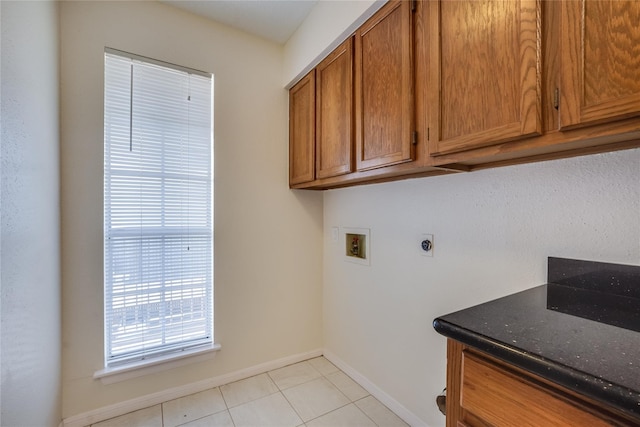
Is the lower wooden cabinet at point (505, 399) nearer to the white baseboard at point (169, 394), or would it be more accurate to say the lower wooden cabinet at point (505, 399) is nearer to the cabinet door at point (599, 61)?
the cabinet door at point (599, 61)

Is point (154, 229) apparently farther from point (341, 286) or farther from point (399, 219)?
point (399, 219)

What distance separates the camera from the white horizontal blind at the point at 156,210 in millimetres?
1649

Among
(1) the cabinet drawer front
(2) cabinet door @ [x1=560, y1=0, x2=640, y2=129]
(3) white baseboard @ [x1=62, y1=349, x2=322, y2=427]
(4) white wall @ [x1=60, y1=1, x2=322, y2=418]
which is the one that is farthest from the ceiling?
(3) white baseboard @ [x1=62, y1=349, x2=322, y2=427]

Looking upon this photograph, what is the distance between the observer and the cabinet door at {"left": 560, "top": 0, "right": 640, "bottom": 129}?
0.65m

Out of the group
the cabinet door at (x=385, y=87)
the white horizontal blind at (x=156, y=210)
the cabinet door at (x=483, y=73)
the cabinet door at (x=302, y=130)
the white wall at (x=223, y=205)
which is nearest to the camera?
the cabinet door at (x=483, y=73)

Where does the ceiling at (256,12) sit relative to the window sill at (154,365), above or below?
above

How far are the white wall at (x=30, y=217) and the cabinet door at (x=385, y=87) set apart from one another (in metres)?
1.39

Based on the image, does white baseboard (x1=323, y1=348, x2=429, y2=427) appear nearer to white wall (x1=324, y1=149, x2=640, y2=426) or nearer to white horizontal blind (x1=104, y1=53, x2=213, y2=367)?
white wall (x1=324, y1=149, x2=640, y2=426)

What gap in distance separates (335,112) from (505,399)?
150 centimetres

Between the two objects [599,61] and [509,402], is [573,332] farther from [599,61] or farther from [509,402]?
[599,61]

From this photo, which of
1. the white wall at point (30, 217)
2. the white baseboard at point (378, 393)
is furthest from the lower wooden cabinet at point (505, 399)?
the white wall at point (30, 217)

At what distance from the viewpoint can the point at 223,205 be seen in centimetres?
196

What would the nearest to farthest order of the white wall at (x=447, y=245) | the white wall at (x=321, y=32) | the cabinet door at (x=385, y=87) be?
1. the white wall at (x=447, y=245)
2. the cabinet door at (x=385, y=87)
3. the white wall at (x=321, y=32)

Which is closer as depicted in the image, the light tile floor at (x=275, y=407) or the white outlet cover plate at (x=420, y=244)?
the white outlet cover plate at (x=420, y=244)
